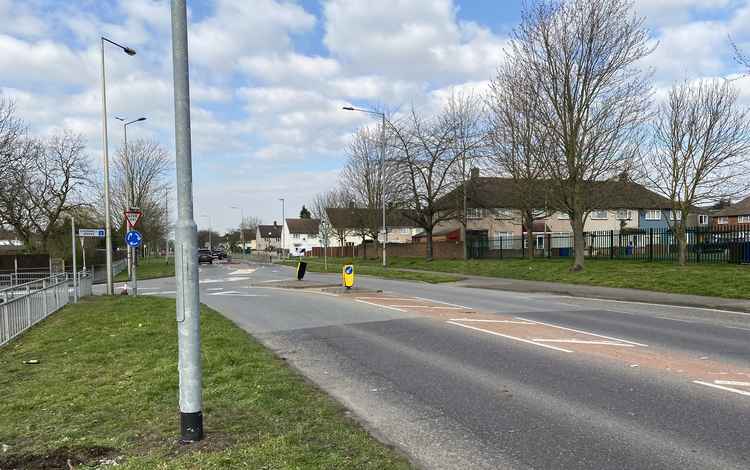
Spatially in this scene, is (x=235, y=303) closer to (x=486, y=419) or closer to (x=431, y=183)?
(x=486, y=419)

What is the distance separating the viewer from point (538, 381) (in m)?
6.99

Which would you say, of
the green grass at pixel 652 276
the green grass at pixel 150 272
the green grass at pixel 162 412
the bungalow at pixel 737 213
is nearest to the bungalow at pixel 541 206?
the bungalow at pixel 737 213

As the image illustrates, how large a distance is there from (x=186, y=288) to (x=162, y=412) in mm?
1755

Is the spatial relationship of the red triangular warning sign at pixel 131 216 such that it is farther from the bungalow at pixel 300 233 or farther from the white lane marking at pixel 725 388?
the bungalow at pixel 300 233

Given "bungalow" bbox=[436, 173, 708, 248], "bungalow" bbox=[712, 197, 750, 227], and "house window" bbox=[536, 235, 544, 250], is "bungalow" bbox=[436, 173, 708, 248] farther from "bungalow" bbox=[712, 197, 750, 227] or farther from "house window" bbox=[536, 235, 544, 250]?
"bungalow" bbox=[712, 197, 750, 227]

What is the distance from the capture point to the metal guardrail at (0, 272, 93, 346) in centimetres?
1126

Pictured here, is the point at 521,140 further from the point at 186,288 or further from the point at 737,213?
the point at 737,213

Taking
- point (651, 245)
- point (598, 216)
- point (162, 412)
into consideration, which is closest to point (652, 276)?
point (651, 245)

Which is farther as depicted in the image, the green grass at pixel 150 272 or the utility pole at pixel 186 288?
the green grass at pixel 150 272

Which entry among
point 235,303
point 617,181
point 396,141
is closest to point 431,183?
point 396,141

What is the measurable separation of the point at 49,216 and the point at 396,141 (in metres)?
25.7

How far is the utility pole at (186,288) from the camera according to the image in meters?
4.59

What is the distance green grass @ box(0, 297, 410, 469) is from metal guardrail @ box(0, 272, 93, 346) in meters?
1.42

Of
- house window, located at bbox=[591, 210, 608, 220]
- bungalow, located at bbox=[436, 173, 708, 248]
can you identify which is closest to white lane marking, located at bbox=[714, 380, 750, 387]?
bungalow, located at bbox=[436, 173, 708, 248]
